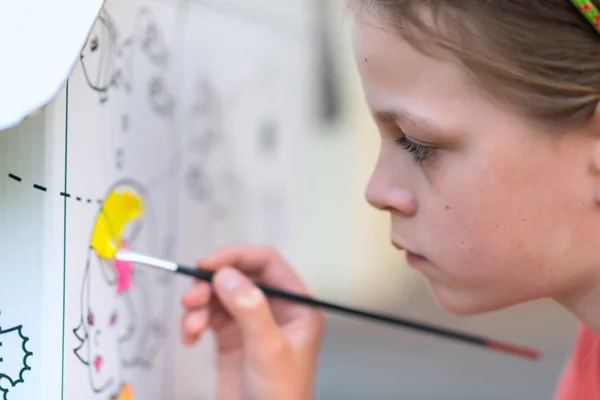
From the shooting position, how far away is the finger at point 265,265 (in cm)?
57

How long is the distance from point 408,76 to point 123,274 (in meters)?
0.26

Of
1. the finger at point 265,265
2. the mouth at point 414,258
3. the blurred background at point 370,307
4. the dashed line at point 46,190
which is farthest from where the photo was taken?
the blurred background at point 370,307

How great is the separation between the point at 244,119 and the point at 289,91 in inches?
5.4

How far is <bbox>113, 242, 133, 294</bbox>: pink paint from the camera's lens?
0.48 meters

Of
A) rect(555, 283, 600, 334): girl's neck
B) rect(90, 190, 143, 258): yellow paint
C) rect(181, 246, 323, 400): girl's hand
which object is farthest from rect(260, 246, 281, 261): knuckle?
rect(555, 283, 600, 334): girl's neck

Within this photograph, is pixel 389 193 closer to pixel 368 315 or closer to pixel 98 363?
pixel 368 315

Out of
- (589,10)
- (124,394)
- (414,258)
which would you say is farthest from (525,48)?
(124,394)

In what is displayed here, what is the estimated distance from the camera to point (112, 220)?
48 centimetres

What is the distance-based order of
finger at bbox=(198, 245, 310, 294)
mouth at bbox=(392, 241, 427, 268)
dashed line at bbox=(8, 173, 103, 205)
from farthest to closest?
finger at bbox=(198, 245, 310, 294), mouth at bbox=(392, 241, 427, 268), dashed line at bbox=(8, 173, 103, 205)

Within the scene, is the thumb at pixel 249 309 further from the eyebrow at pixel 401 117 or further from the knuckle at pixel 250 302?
the eyebrow at pixel 401 117

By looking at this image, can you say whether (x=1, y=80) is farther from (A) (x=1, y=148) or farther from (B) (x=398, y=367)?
(B) (x=398, y=367)

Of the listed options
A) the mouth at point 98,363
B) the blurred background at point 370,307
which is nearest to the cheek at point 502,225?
the mouth at point 98,363

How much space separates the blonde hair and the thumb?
23 centimetres

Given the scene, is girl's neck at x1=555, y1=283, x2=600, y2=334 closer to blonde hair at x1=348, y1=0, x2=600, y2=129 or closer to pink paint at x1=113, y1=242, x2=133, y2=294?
blonde hair at x1=348, y1=0, x2=600, y2=129
